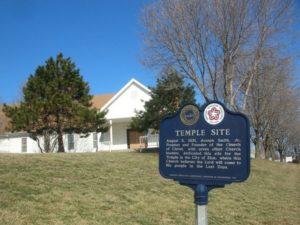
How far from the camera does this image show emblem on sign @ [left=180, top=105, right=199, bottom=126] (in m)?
6.37

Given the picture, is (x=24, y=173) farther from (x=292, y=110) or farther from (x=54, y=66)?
(x=292, y=110)

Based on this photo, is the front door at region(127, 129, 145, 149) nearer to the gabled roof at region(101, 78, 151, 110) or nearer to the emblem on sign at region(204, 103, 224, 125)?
the gabled roof at region(101, 78, 151, 110)

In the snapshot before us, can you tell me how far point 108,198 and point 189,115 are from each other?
5028mm

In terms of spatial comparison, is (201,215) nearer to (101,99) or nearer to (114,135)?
(114,135)

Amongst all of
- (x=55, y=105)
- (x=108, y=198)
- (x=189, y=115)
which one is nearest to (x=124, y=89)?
(x=55, y=105)

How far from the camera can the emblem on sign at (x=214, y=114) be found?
618 cm

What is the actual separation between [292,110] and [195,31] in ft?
74.9

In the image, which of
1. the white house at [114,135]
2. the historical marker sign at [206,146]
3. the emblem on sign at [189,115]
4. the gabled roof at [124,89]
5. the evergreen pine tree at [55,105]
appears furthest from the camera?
the gabled roof at [124,89]

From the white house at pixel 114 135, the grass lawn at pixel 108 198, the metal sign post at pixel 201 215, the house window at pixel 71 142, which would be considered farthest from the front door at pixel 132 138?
the metal sign post at pixel 201 215

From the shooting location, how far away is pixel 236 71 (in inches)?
1067

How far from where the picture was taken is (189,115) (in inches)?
253

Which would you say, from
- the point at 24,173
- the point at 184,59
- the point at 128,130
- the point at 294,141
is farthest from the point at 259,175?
the point at 294,141

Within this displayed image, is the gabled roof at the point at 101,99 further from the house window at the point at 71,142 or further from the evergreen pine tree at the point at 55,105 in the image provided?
the evergreen pine tree at the point at 55,105

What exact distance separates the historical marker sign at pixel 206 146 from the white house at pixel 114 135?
30710mm
